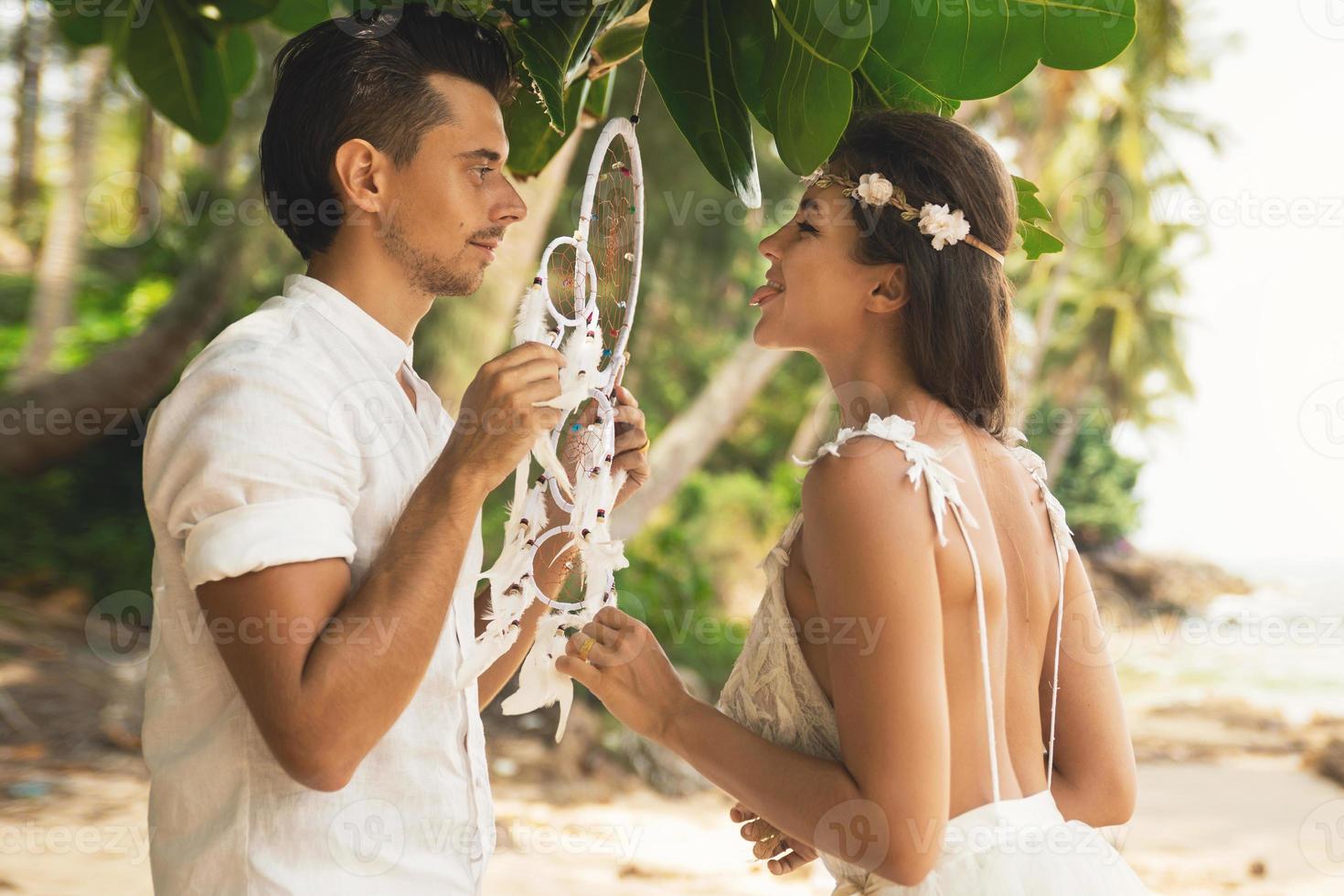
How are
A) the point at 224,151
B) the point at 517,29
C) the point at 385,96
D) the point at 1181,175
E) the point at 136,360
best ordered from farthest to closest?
the point at 1181,175
the point at 224,151
the point at 136,360
the point at 385,96
the point at 517,29

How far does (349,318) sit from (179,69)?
44.7 inches

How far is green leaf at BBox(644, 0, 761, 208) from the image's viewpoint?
179 centimetres

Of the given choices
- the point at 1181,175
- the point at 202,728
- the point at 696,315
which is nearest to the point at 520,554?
the point at 202,728

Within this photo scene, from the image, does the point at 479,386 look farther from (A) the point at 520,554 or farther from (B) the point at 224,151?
(B) the point at 224,151

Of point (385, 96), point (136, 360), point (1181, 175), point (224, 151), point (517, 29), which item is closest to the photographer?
point (517, 29)

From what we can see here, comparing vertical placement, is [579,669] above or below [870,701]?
below

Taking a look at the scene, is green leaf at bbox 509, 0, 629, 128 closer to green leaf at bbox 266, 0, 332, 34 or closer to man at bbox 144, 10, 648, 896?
man at bbox 144, 10, 648, 896

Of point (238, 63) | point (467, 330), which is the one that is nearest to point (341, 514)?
point (238, 63)

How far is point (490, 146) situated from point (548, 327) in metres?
0.32

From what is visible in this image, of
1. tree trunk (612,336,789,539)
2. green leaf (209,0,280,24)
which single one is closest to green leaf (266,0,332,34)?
green leaf (209,0,280,24)

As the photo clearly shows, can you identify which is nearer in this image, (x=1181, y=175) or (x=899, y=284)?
(x=899, y=284)

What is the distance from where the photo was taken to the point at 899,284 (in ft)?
6.15

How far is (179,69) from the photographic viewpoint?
8.25ft

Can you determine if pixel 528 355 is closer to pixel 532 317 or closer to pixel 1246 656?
pixel 532 317
